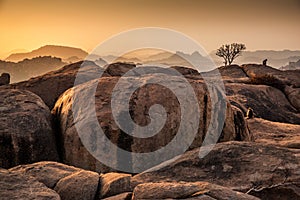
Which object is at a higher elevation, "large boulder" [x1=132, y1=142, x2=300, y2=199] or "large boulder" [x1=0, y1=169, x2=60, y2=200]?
"large boulder" [x1=0, y1=169, x2=60, y2=200]

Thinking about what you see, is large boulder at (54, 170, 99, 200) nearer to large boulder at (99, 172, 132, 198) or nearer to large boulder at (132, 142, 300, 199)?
large boulder at (99, 172, 132, 198)

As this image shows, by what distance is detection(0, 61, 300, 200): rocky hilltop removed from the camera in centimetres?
612

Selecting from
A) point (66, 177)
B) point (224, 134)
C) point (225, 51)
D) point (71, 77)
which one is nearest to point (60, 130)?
point (66, 177)

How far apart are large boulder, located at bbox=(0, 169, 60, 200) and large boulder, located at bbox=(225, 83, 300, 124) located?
19378 millimetres

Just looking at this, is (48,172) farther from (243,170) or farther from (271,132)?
(271,132)

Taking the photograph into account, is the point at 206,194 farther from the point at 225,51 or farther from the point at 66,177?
the point at 225,51

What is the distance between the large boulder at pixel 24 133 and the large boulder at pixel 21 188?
7.78 feet

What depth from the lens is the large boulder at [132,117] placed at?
28.4ft

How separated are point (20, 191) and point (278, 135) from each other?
11.8 m

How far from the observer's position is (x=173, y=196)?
5.49 meters

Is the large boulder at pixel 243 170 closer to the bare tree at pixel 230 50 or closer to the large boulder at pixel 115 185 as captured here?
the large boulder at pixel 115 185

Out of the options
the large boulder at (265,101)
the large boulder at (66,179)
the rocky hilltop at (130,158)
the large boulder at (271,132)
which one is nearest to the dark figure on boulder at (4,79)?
the rocky hilltop at (130,158)

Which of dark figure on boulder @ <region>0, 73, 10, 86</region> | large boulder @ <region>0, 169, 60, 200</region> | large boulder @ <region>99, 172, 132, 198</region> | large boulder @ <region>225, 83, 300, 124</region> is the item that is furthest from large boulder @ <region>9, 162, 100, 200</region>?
large boulder @ <region>225, 83, 300, 124</region>

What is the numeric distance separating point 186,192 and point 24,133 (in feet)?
16.3
